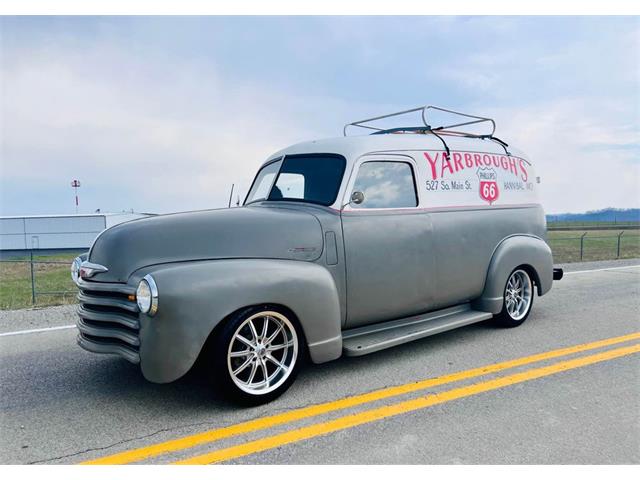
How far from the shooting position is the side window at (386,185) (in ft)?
16.1

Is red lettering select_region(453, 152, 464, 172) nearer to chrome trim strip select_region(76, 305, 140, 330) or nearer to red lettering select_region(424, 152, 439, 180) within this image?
red lettering select_region(424, 152, 439, 180)

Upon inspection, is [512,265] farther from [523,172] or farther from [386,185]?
[386,185]

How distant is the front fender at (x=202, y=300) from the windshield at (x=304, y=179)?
0.98m

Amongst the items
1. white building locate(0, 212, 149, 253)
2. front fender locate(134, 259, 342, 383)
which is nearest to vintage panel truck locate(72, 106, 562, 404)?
front fender locate(134, 259, 342, 383)

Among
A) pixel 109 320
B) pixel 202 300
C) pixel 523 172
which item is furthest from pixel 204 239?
pixel 523 172

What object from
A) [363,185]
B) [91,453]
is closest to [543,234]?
[363,185]

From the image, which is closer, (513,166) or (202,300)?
(202,300)

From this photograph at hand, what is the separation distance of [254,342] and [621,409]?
2898mm

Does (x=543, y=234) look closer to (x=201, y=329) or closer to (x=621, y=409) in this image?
(x=621, y=409)

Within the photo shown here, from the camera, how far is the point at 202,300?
11.9 feet

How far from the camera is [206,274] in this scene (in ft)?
12.2

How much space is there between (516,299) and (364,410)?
11.3 ft

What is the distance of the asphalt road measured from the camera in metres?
Answer: 3.19

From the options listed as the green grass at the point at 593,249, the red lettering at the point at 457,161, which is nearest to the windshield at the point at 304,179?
the red lettering at the point at 457,161
